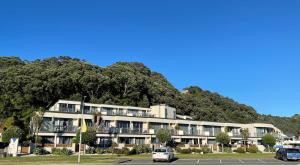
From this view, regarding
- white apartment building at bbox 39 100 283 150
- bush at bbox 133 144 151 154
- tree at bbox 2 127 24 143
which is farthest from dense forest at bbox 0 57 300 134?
bush at bbox 133 144 151 154

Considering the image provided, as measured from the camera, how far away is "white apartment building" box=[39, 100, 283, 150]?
167 feet

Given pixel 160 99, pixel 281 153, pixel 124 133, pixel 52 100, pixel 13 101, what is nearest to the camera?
pixel 281 153

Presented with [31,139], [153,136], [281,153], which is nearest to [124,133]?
[153,136]

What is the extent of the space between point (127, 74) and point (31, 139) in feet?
147

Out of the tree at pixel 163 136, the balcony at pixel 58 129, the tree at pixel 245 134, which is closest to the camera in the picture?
the balcony at pixel 58 129

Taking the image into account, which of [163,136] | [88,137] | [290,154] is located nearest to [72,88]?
[163,136]

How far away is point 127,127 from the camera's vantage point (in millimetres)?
57750

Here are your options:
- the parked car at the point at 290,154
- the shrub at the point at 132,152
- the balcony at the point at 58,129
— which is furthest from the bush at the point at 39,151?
the parked car at the point at 290,154

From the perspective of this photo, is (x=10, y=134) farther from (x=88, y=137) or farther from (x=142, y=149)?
(x=142, y=149)

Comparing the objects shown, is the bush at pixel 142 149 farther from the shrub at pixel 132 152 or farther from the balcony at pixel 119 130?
the balcony at pixel 119 130

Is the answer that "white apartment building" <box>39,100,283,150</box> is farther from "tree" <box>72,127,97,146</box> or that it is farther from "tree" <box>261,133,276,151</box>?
"tree" <box>261,133,276,151</box>

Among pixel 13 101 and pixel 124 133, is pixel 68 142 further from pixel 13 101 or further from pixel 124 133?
pixel 13 101

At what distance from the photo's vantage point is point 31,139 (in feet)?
154

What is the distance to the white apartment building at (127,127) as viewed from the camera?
2000 inches
